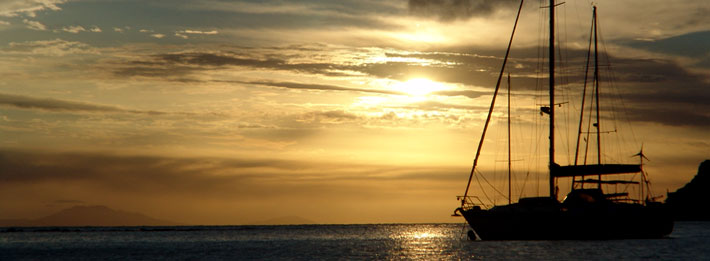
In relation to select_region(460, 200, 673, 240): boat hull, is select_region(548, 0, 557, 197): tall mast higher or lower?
higher

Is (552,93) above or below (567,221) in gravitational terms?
above

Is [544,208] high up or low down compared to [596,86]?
down

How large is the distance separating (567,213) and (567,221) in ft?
2.56

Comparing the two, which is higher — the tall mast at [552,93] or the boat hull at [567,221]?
the tall mast at [552,93]

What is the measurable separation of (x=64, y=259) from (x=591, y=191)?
5484cm

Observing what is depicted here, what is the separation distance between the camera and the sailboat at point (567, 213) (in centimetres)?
7025

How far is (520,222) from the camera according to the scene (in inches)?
2783

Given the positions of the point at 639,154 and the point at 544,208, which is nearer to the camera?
the point at 544,208

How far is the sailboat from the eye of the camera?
230ft

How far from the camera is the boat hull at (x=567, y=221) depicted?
2763 inches

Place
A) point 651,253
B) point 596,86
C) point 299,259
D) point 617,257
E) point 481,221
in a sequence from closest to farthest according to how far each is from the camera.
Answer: point 617,257, point 651,253, point 299,259, point 481,221, point 596,86

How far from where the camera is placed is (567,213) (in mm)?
70750

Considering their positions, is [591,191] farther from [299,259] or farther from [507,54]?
[299,259]

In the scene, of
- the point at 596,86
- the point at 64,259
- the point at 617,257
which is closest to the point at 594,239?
the point at 617,257
